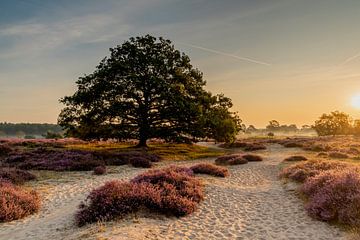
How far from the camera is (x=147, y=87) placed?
136 ft

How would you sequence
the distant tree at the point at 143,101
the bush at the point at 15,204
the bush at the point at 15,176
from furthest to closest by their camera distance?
the distant tree at the point at 143,101 → the bush at the point at 15,176 → the bush at the point at 15,204

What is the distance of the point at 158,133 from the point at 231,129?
9000 mm

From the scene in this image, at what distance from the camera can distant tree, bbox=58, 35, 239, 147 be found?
4003 centimetres

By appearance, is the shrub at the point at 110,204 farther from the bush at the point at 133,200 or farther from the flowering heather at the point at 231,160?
the flowering heather at the point at 231,160

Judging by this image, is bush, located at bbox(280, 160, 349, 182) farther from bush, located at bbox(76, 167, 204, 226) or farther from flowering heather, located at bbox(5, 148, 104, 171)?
flowering heather, located at bbox(5, 148, 104, 171)

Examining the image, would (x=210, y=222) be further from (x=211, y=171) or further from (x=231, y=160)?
(x=231, y=160)

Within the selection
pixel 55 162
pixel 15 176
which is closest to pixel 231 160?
pixel 55 162

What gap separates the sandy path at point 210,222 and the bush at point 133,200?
438 millimetres

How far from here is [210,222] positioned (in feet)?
41.4

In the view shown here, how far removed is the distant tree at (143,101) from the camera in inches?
1576

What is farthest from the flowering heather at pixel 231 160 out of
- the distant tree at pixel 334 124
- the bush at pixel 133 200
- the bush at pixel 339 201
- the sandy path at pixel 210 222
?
the distant tree at pixel 334 124

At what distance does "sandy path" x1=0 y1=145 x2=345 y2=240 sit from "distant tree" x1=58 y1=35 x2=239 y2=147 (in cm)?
2173

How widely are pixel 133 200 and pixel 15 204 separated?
5.29m

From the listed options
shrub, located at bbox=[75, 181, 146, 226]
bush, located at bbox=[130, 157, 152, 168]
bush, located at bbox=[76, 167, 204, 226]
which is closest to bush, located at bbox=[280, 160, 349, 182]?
bush, located at bbox=[76, 167, 204, 226]
